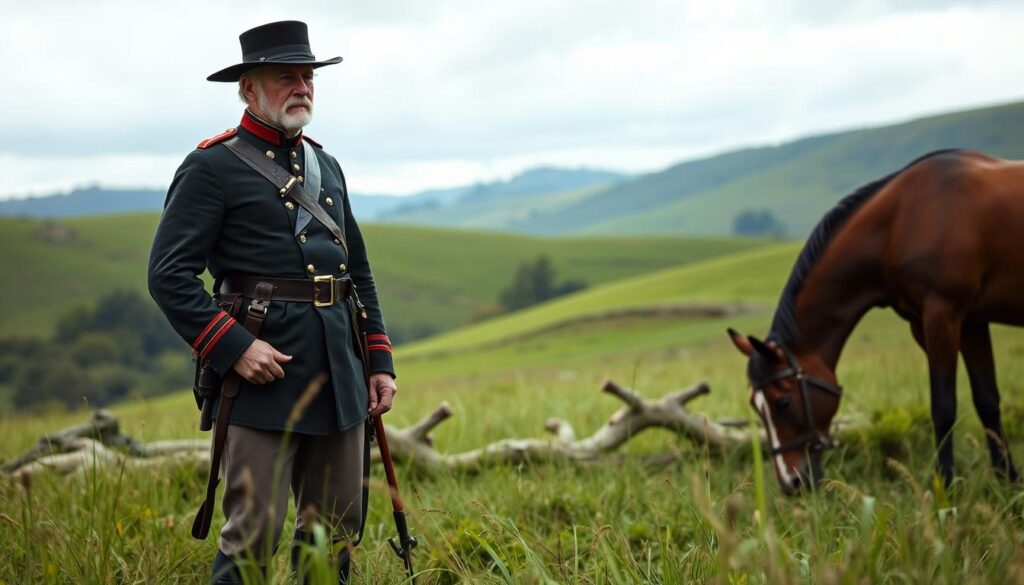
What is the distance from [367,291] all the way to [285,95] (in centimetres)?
103

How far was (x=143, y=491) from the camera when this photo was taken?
535 cm

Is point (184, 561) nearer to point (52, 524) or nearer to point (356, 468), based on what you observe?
point (52, 524)

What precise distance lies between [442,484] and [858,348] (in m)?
14.6

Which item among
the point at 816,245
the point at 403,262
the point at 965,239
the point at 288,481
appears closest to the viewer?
the point at 288,481

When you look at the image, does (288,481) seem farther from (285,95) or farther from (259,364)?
(285,95)

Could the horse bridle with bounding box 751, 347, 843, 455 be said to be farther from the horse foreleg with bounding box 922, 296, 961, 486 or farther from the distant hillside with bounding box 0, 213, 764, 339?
the distant hillside with bounding box 0, 213, 764, 339

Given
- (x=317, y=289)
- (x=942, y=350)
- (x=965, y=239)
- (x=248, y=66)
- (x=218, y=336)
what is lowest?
(x=942, y=350)

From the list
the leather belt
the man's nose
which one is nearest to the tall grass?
the leather belt

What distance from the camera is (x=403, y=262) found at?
354 ft

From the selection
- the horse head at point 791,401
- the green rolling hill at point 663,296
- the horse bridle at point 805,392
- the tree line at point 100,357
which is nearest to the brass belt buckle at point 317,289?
the horse head at point 791,401

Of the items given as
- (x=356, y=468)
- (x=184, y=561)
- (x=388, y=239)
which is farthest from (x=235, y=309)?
(x=388, y=239)

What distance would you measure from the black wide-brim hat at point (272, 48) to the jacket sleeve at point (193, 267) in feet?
1.46

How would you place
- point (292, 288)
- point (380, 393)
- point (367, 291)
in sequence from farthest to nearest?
point (367, 291), point (380, 393), point (292, 288)

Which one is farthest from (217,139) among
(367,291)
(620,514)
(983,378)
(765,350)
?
(983,378)
